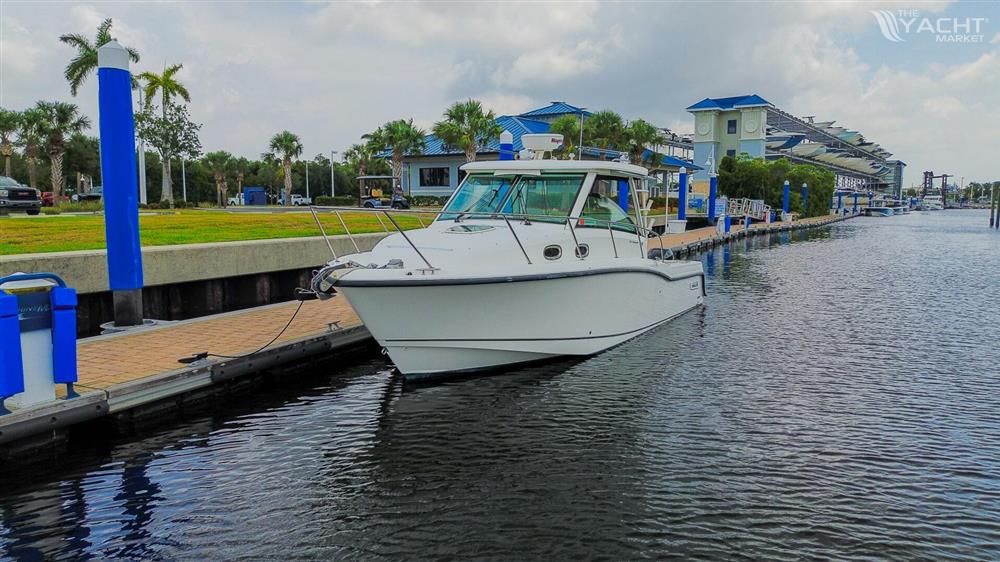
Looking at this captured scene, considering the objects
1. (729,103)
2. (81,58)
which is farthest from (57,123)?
(729,103)

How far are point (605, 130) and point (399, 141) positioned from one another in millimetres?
13082

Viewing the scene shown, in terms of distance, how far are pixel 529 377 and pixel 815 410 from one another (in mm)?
3207

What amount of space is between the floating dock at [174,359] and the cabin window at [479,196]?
2.13 metres

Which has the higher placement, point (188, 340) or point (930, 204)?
point (930, 204)

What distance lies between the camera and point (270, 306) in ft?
36.7

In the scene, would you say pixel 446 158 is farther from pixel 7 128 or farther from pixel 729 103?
pixel 729 103

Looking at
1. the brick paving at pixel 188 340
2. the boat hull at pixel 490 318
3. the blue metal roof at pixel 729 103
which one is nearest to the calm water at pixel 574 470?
the boat hull at pixel 490 318

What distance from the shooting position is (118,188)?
8789 millimetres

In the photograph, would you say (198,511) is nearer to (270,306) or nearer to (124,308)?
(124,308)

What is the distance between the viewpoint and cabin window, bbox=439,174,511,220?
9734 mm

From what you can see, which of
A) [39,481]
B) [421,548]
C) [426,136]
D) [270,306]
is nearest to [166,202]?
[426,136]

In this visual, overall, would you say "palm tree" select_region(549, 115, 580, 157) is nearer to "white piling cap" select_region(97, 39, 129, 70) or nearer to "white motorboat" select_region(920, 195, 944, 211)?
"white piling cap" select_region(97, 39, 129, 70)

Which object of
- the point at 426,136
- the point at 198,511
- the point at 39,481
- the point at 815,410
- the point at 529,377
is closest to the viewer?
the point at 198,511

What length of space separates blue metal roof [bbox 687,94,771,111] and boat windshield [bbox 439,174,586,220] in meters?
77.4
